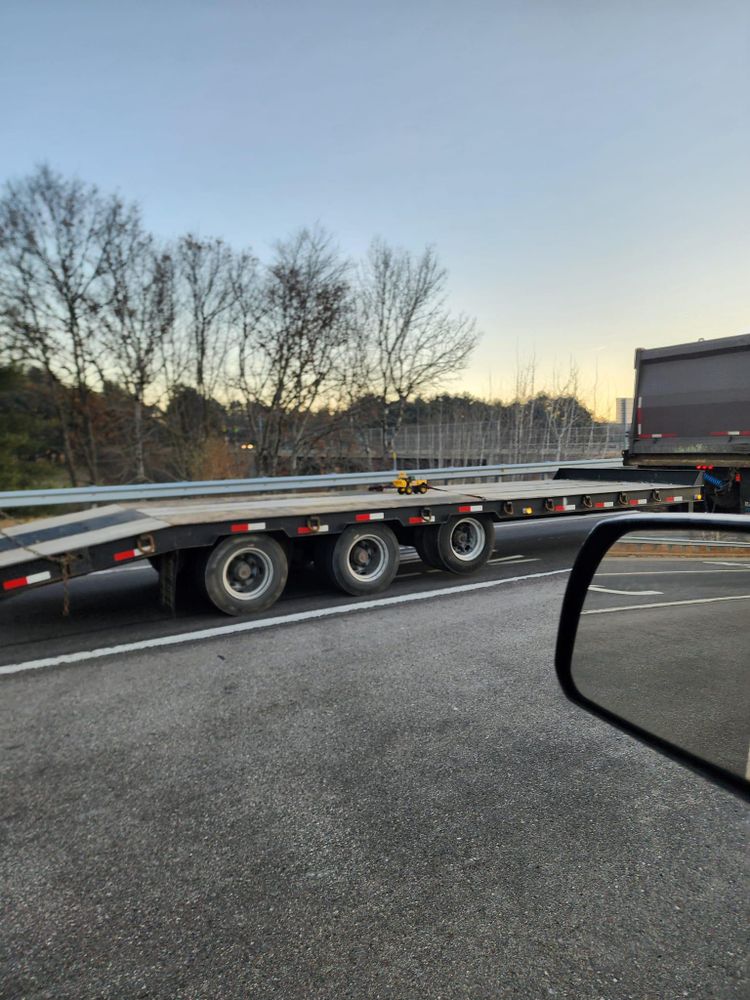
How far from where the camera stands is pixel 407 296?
2356 centimetres

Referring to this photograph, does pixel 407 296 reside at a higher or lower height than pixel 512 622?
higher

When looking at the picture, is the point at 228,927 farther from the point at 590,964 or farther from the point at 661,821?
the point at 661,821

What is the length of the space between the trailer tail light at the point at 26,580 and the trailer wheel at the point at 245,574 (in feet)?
4.44

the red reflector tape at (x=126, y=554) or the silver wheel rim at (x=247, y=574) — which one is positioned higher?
the red reflector tape at (x=126, y=554)

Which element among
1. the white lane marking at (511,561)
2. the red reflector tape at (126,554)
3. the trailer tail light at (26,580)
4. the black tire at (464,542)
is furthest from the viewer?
the white lane marking at (511,561)

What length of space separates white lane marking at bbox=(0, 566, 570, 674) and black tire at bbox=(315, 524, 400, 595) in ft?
0.85

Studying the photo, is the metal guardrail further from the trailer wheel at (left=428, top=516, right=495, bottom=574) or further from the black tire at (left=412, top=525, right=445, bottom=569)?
the trailer wheel at (left=428, top=516, right=495, bottom=574)

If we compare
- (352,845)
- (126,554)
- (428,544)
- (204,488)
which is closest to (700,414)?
(428,544)

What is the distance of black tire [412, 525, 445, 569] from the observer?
7445 mm

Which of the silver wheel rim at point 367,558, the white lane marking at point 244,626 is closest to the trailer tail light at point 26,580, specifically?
the white lane marking at point 244,626

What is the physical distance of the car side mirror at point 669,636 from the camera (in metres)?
1.33

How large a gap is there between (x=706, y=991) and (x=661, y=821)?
0.91m

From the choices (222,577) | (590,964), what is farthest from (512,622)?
(590,964)

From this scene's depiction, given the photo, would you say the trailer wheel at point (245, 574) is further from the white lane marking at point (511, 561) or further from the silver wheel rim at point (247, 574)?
the white lane marking at point (511, 561)
